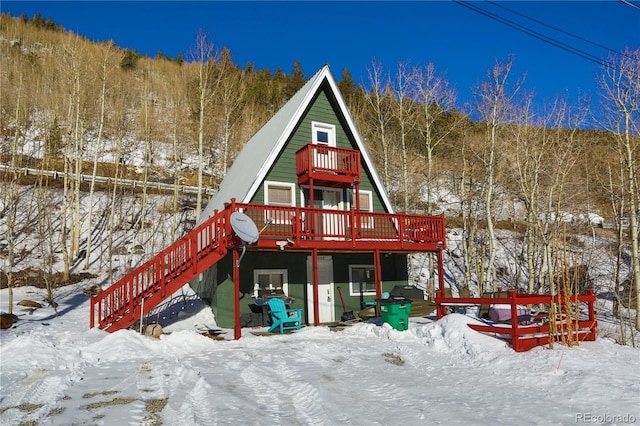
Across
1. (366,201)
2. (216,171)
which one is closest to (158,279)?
(366,201)

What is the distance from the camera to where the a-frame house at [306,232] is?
1195 cm

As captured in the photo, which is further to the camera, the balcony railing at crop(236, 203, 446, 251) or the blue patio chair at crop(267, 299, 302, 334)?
the balcony railing at crop(236, 203, 446, 251)

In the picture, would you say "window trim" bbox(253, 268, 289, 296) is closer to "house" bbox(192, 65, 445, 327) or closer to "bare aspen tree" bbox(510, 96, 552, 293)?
"house" bbox(192, 65, 445, 327)

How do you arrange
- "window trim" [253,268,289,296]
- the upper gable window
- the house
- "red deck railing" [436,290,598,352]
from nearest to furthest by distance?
"red deck railing" [436,290,598,352] → the house → "window trim" [253,268,289,296] → the upper gable window

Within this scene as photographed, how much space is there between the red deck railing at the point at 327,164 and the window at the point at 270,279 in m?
3.42

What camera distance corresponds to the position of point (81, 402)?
5.56 m

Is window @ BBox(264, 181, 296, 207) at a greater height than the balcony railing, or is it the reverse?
window @ BBox(264, 181, 296, 207)

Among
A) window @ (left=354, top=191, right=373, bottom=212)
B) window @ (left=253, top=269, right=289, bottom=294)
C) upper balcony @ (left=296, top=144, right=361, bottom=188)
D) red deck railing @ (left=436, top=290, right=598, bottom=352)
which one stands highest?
upper balcony @ (left=296, top=144, right=361, bottom=188)

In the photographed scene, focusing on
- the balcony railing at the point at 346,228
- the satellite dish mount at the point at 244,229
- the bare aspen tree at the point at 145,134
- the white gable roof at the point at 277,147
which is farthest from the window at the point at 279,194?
the bare aspen tree at the point at 145,134

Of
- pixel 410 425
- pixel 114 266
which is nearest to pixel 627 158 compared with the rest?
pixel 410 425

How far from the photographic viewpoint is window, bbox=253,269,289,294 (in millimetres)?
14602

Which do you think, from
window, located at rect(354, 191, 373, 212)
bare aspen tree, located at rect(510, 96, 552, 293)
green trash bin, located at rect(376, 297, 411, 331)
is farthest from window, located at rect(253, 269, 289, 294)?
bare aspen tree, located at rect(510, 96, 552, 293)

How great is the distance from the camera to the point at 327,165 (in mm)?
15328

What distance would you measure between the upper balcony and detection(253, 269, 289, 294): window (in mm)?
3398
